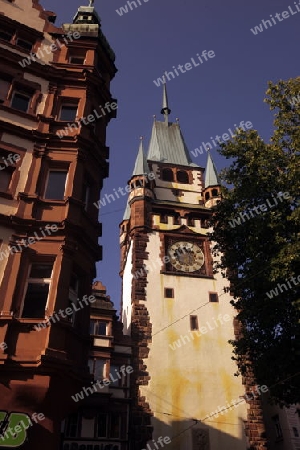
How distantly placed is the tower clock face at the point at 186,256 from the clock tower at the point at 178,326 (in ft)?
0.26

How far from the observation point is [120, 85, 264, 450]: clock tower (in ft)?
80.5

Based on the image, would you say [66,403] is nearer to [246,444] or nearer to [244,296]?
[244,296]

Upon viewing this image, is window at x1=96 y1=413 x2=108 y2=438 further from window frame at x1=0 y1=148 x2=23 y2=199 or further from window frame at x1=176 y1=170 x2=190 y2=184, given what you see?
window frame at x1=176 y1=170 x2=190 y2=184

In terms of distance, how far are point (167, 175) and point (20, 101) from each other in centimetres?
2618

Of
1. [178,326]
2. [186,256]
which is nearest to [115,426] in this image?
[178,326]

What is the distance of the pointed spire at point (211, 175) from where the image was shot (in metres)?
38.5

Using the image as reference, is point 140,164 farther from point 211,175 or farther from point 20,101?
point 20,101

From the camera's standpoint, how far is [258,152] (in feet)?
57.6

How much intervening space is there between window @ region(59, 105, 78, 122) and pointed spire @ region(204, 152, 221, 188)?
22.7m

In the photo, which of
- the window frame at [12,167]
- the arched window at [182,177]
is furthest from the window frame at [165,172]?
the window frame at [12,167]

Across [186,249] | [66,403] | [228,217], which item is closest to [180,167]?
[186,249]

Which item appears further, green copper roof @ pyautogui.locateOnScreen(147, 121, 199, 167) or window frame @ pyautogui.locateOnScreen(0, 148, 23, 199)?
green copper roof @ pyautogui.locateOnScreen(147, 121, 199, 167)

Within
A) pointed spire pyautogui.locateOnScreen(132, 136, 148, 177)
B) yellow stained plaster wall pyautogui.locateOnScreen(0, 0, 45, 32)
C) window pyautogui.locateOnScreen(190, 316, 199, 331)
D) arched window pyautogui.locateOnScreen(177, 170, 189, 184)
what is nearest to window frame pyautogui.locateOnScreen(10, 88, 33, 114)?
yellow stained plaster wall pyautogui.locateOnScreen(0, 0, 45, 32)

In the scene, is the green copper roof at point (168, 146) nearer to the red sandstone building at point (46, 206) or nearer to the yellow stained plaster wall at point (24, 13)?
the red sandstone building at point (46, 206)
